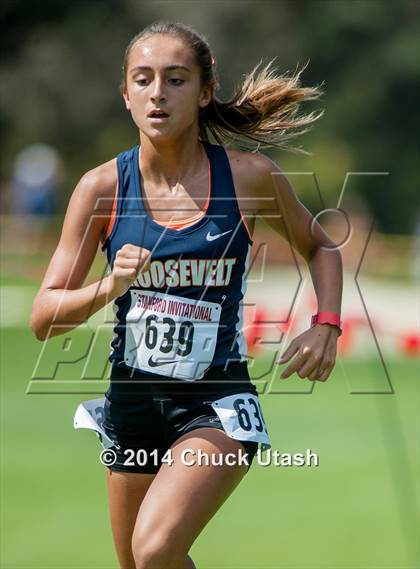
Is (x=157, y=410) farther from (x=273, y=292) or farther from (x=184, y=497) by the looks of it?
(x=273, y=292)

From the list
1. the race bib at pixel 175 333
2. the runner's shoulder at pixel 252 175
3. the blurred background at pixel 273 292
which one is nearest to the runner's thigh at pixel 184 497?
the race bib at pixel 175 333

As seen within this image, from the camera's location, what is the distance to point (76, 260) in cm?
411

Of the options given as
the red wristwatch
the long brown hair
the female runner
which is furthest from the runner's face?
the red wristwatch

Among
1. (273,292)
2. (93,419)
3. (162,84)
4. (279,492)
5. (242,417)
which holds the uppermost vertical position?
(273,292)

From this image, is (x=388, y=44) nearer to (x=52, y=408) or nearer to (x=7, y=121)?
(x=7, y=121)

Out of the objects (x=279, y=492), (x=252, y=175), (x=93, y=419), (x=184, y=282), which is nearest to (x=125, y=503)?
(x=93, y=419)

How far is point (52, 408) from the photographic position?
10.4 m

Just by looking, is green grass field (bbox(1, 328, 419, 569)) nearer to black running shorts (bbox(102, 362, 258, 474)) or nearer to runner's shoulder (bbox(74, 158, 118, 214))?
black running shorts (bbox(102, 362, 258, 474))

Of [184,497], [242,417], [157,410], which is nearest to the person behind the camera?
[184,497]

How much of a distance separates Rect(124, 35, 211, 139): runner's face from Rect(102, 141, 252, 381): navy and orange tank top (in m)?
0.20

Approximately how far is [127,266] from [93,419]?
35.2 inches

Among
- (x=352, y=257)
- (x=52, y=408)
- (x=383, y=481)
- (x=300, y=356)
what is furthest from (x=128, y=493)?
(x=352, y=257)

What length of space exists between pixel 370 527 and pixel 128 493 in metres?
2.65

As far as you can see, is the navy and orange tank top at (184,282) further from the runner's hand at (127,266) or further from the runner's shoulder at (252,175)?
the runner's hand at (127,266)
